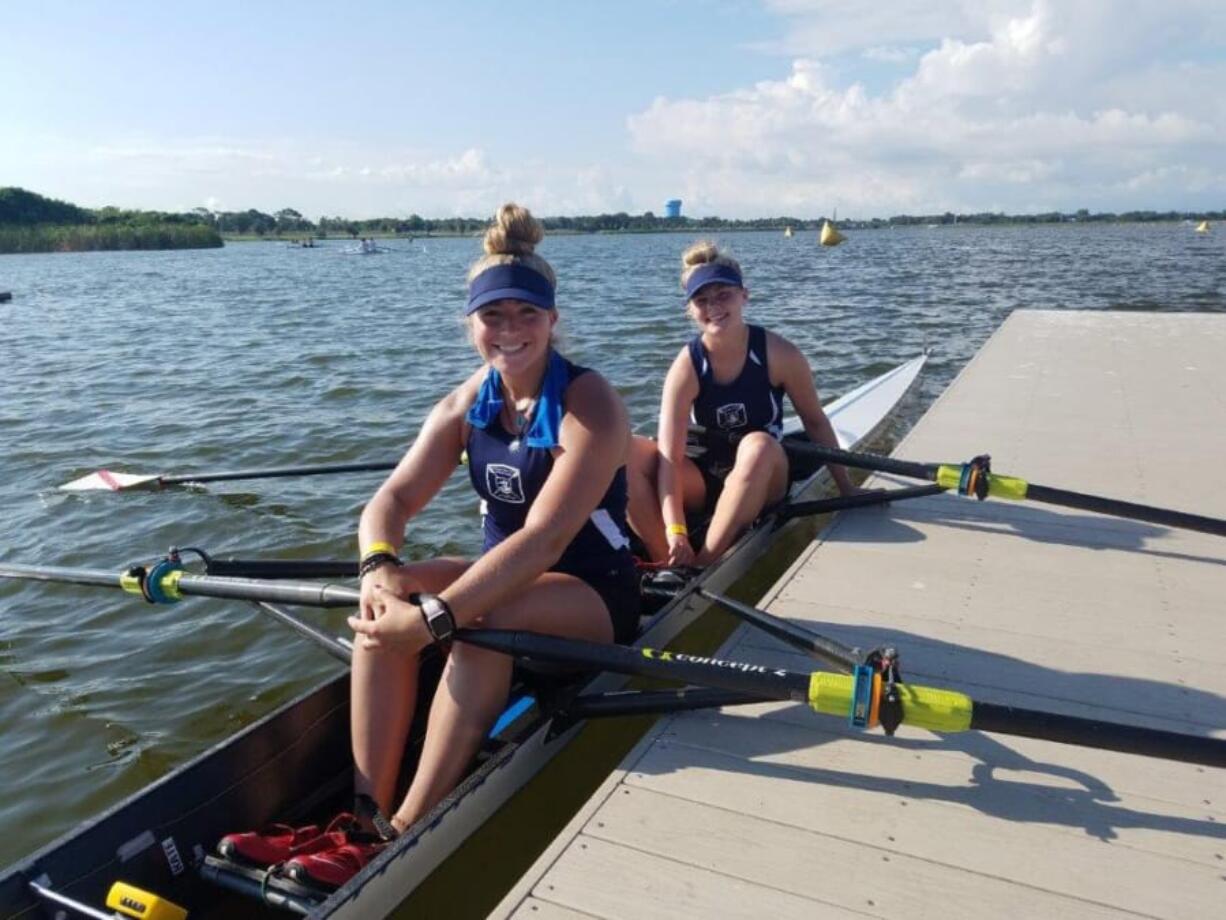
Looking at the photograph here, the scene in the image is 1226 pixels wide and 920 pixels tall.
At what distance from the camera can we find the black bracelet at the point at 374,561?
324 centimetres

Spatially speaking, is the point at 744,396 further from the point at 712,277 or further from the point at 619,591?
the point at 619,591

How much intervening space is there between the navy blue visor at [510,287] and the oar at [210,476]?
10.4ft

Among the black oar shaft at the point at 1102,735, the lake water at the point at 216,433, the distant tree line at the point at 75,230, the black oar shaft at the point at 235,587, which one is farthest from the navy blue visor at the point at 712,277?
the distant tree line at the point at 75,230

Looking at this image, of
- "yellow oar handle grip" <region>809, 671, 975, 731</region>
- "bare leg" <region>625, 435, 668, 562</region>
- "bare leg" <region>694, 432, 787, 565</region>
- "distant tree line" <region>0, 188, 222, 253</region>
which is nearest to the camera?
"yellow oar handle grip" <region>809, 671, 975, 731</region>

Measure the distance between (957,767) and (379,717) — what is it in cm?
203

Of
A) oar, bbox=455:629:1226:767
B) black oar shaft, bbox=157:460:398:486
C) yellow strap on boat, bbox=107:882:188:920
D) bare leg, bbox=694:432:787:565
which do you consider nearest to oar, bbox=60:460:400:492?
black oar shaft, bbox=157:460:398:486

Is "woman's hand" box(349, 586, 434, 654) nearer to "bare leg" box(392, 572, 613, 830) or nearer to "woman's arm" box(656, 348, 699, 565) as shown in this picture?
"bare leg" box(392, 572, 613, 830)

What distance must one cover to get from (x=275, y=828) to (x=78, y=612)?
4.03 meters

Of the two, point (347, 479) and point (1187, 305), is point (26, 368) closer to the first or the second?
point (347, 479)

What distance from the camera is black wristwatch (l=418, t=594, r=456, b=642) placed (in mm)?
2912

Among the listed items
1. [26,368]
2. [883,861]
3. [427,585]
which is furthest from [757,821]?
[26,368]

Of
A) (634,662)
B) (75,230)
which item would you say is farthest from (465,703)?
(75,230)

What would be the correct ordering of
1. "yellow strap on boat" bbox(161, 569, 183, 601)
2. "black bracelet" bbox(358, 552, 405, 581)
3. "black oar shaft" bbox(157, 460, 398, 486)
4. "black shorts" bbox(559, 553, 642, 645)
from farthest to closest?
1. "black oar shaft" bbox(157, 460, 398, 486)
2. "yellow strap on boat" bbox(161, 569, 183, 601)
3. "black shorts" bbox(559, 553, 642, 645)
4. "black bracelet" bbox(358, 552, 405, 581)

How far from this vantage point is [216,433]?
35.5 feet
